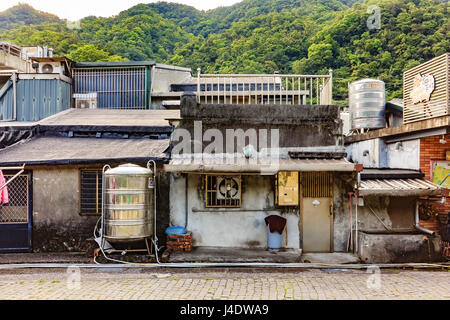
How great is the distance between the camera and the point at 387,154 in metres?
11.8

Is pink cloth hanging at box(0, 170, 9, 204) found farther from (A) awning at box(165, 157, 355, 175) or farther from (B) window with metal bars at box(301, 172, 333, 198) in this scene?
(B) window with metal bars at box(301, 172, 333, 198)

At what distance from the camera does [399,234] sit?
30.7 feet

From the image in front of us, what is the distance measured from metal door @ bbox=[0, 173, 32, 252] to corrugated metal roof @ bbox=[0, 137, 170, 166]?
0.73 meters

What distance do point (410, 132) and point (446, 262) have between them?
404 cm

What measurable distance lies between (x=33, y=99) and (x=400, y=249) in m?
16.5

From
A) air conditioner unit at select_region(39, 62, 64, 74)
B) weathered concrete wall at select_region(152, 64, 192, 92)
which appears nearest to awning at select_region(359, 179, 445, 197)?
weathered concrete wall at select_region(152, 64, 192, 92)

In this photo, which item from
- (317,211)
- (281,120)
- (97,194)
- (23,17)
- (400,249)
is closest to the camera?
(400,249)

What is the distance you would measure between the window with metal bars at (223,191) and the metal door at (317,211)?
2082mm

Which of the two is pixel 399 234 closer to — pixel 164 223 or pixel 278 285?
pixel 278 285

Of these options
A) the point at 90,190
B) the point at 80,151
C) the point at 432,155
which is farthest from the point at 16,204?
the point at 432,155

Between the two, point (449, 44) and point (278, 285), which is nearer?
point (278, 285)

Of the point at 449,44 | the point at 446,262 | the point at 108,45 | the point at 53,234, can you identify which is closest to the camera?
the point at 446,262

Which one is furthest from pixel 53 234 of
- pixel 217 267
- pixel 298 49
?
pixel 298 49

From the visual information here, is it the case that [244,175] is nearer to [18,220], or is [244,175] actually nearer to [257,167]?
[257,167]
